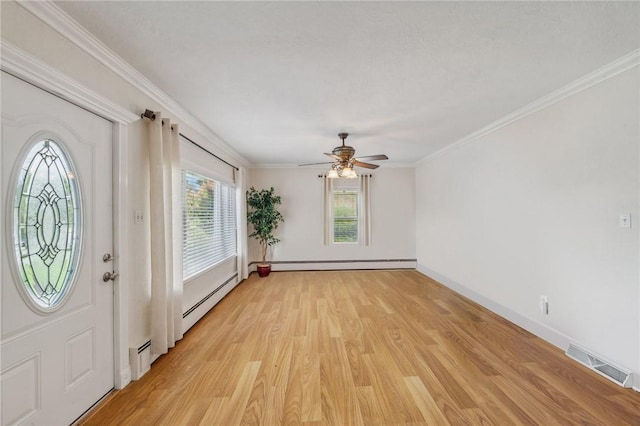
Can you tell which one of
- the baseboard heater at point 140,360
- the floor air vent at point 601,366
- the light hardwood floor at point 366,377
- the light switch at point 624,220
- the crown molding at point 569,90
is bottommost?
the light hardwood floor at point 366,377

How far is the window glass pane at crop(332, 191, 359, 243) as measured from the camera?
6477mm

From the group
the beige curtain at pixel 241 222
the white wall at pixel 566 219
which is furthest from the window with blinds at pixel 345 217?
the white wall at pixel 566 219

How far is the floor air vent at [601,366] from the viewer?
211cm

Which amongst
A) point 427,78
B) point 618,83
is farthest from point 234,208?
point 618,83

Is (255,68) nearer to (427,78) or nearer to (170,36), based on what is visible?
(170,36)

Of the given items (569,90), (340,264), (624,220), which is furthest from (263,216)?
(624,220)

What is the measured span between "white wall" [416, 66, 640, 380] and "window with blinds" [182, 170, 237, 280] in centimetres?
399

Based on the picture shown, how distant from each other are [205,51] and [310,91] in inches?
37.9

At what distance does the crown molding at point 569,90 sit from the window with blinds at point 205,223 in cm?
396

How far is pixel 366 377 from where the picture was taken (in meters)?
2.22

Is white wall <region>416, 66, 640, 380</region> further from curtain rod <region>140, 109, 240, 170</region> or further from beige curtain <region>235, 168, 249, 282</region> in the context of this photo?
beige curtain <region>235, 168, 249, 282</region>

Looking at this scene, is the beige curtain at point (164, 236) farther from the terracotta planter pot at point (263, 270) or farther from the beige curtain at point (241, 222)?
the terracotta planter pot at point (263, 270)

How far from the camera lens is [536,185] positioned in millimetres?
2969

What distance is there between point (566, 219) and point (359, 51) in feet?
8.38
